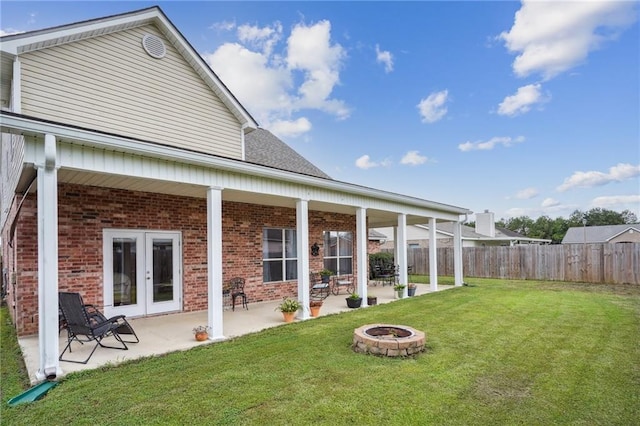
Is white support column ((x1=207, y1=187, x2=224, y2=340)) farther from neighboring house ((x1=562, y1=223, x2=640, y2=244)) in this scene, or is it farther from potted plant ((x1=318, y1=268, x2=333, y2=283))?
neighboring house ((x1=562, y1=223, x2=640, y2=244))

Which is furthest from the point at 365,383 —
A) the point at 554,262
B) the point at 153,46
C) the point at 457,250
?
the point at 554,262

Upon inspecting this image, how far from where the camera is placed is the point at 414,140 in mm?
18031

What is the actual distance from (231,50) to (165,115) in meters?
5.48

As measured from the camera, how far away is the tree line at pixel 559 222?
54125 mm

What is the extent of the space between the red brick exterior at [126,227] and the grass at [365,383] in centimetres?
157

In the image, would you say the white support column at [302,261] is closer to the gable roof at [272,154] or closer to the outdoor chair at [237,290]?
the outdoor chair at [237,290]

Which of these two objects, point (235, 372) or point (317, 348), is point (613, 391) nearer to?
point (317, 348)

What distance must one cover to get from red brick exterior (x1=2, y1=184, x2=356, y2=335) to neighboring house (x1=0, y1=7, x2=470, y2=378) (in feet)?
0.08

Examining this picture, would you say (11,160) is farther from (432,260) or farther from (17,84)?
(432,260)

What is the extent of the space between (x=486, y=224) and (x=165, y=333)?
93.9ft

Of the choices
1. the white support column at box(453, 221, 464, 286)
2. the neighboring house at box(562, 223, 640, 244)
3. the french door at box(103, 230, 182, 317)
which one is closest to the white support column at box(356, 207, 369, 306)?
the french door at box(103, 230, 182, 317)

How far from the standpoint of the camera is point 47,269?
13.9ft

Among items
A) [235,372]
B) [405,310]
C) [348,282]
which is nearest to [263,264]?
[348,282]

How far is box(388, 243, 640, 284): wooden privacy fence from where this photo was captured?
13.8m
